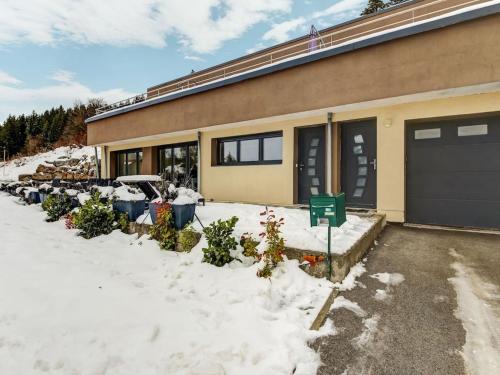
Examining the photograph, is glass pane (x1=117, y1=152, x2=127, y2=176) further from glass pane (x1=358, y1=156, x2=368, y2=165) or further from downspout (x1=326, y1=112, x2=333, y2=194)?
glass pane (x1=358, y1=156, x2=368, y2=165)

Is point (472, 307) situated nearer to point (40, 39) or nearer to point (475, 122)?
point (475, 122)

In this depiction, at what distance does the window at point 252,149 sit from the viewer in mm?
9688

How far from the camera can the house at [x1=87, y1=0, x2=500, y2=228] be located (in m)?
5.91

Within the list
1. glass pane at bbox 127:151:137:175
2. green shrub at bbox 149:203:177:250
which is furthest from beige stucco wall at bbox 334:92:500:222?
glass pane at bbox 127:151:137:175

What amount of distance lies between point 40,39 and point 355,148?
12.7m

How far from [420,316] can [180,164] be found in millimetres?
11456

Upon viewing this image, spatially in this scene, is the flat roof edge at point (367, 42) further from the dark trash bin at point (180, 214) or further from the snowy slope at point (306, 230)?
the dark trash bin at point (180, 214)

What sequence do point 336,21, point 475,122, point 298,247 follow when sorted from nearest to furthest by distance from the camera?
point 298,247 → point 475,122 → point 336,21

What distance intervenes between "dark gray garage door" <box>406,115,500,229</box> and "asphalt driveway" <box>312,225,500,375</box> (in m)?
1.65

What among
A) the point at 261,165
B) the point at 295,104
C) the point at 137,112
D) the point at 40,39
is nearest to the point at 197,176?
the point at 261,165

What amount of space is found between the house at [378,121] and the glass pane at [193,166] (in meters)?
1.27

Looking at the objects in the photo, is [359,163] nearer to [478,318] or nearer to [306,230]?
[306,230]

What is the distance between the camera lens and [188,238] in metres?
5.29

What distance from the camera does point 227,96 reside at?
951cm
